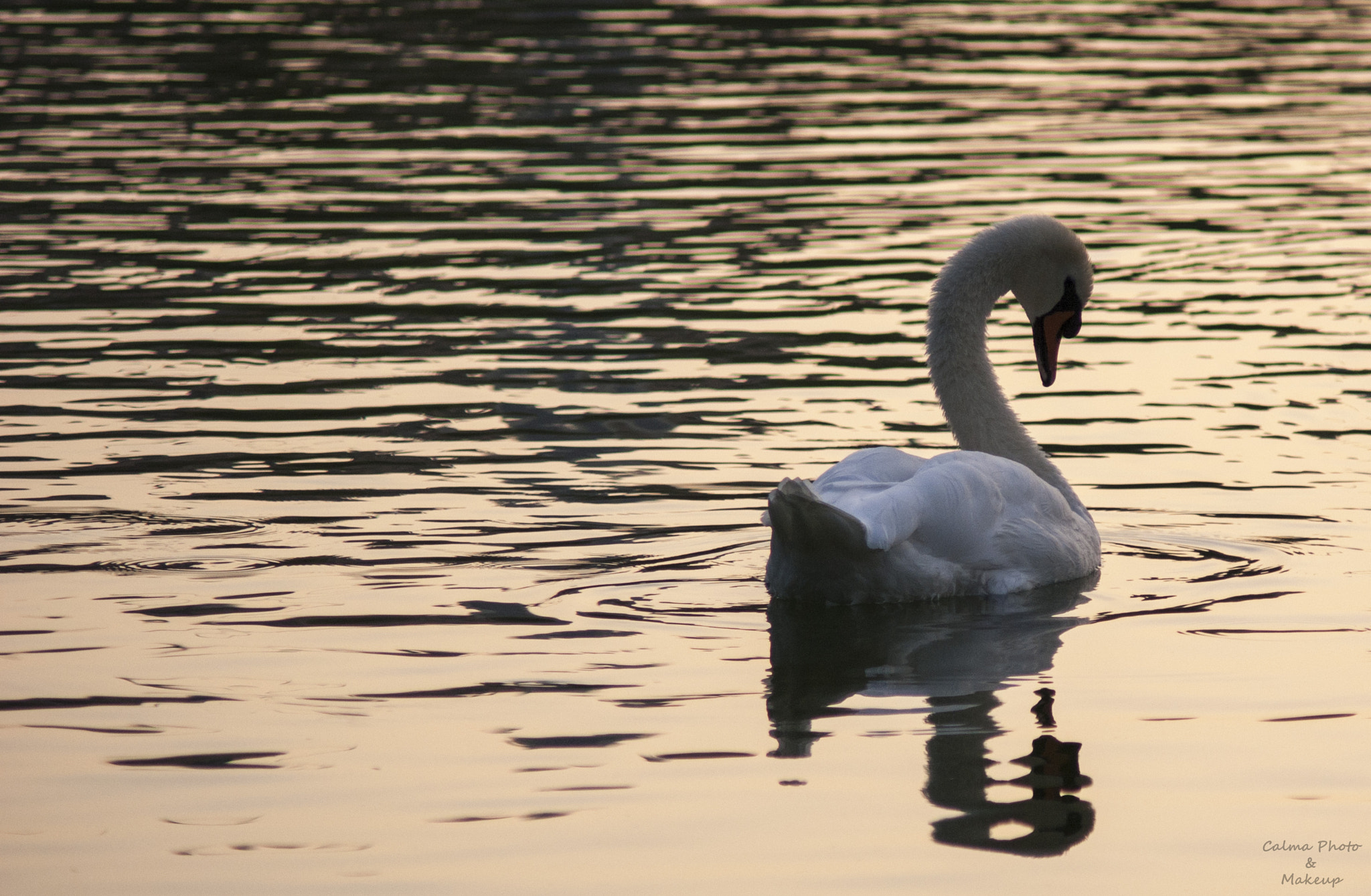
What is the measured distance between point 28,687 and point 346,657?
104 centimetres

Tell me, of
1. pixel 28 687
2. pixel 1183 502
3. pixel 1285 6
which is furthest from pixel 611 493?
pixel 1285 6

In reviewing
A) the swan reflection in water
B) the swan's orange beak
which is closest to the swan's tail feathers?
the swan reflection in water

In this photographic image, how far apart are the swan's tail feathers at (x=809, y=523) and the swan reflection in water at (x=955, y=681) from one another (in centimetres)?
35

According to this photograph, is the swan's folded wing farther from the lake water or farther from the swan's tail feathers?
the lake water

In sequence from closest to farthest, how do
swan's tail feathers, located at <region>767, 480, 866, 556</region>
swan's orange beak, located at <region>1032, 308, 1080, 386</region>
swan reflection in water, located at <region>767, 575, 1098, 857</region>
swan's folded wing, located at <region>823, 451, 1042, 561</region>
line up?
swan reflection in water, located at <region>767, 575, 1098, 857</region> < swan's tail feathers, located at <region>767, 480, 866, 556</region> < swan's folded wing, located at <region>823, 451, 1042, 561</region> < swan's orange beak, located at <region>1032, 308, 1080, 386</region>

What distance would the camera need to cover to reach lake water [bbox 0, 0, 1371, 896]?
5.77m

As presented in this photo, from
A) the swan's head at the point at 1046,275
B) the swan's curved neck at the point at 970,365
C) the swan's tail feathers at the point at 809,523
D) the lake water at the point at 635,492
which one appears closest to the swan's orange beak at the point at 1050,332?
the swan's head at the point at 1046,275

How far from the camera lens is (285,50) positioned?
27172 mm

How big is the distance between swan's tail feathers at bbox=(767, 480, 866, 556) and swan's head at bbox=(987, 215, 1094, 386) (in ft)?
7.55

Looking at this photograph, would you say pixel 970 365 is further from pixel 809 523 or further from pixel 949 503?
pixel 809 523

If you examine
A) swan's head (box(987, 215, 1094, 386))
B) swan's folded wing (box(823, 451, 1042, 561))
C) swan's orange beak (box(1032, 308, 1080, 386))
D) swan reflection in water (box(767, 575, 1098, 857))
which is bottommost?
swan reflection in water (box(767, 575, 1098, 857))

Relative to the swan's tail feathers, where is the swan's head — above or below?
above

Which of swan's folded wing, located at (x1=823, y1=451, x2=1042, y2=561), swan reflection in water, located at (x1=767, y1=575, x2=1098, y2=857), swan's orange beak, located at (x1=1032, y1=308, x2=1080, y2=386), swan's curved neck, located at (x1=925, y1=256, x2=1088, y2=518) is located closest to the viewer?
swan reflection in water, located at (x1=767, y1=575, x2=1098, y2=857)

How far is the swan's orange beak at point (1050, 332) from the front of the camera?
31.8 ft
